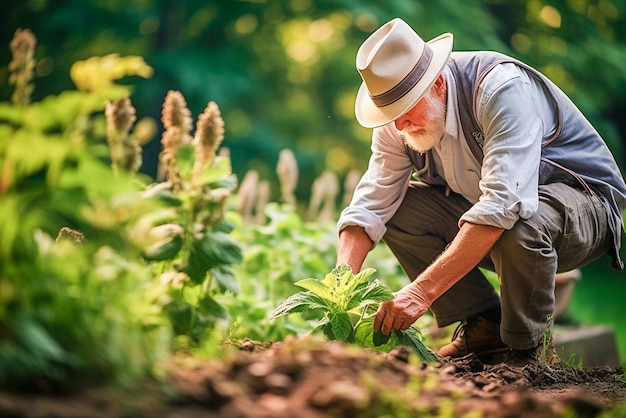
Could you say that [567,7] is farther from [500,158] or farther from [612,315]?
[500,158]

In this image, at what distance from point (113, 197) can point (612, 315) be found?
642 centimetres

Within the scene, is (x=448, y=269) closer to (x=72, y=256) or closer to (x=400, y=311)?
(x=400, y=311)

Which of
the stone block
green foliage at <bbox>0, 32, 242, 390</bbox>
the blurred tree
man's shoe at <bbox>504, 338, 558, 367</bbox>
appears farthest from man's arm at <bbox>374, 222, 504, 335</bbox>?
the blurred tree

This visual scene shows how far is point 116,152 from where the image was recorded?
2.29 meters

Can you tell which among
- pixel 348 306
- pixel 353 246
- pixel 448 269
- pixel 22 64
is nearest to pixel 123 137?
pixel 22 64

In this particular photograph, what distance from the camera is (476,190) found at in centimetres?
376

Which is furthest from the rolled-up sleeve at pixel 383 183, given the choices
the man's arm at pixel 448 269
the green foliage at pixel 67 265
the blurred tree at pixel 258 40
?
the blurred tree at pixel 258 40

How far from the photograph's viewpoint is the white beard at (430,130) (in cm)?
352

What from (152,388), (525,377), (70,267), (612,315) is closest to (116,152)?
(70,267)

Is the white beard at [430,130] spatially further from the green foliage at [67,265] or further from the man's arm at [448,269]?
the green foliage at [67,265]

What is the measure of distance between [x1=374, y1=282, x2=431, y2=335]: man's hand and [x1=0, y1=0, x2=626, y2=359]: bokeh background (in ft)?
14.7

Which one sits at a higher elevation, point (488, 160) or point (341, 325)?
point (488, 160)

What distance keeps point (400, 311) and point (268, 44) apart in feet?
32.7

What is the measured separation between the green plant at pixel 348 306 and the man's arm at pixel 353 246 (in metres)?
0.52
